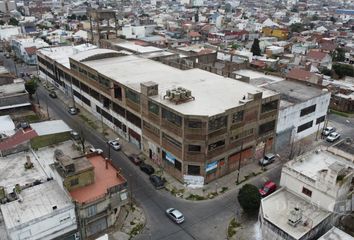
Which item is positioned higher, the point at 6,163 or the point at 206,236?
the point at 6,163

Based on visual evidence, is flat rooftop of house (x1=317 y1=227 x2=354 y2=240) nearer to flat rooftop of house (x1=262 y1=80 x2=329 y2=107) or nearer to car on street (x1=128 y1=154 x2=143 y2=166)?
flat rooftop of house (x1=262 y1=80 x2=329 y2=107)

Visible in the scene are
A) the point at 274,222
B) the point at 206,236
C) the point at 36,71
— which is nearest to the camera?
the point at 274,222

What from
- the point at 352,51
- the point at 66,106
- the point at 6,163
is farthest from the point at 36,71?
the point at 352,51

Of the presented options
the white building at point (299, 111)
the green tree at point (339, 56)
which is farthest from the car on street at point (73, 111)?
the green tree at point (339, 56)

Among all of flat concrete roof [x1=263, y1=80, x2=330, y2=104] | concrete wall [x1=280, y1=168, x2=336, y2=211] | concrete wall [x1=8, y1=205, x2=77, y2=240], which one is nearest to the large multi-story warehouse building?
flat concrete roof [x1=263, y1=80, x2=330, y2=104]

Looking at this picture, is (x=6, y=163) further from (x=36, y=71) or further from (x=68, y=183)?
(x=36, y=71)
